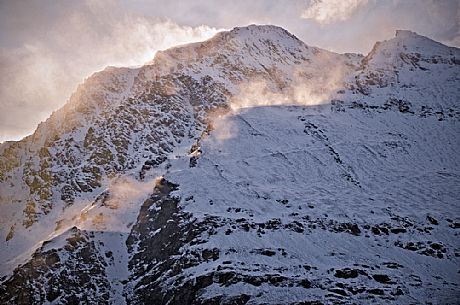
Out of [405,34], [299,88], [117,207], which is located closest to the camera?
[117,207]

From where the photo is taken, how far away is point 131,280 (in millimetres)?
76250

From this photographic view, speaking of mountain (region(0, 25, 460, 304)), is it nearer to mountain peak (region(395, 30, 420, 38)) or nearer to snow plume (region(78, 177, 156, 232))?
snow plume (region(78, 177, 156, 232))

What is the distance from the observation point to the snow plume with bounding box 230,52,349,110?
124m

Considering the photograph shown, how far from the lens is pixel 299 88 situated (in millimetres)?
137250

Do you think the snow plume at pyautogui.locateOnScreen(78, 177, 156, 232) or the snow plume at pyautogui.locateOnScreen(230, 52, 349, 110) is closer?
the snow plume at pyautogui.locateOnScreen(78, 177, 156, 232)

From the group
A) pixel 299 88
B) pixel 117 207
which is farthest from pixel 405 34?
pixel 117 207

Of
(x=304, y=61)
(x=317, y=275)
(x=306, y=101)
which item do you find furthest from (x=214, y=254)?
(x=304, y=61)

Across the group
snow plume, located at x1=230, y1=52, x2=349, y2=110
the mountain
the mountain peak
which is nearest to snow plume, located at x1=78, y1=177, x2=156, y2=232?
the mountain

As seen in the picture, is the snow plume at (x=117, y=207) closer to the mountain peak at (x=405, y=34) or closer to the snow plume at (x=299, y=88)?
the snow plume at (x=299, y=88)

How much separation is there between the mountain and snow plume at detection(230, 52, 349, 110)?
81 cm

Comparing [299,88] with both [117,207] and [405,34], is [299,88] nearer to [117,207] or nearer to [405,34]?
[405,34]

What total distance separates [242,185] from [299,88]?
201 feet

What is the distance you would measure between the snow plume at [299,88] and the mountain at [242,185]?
2.64 ft

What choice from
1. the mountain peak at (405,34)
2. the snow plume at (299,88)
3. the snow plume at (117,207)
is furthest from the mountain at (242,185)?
the mountain peak at (405,34)
